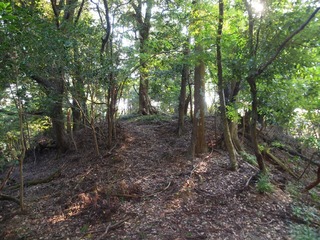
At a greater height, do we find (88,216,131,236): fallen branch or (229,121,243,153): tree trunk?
(229,121,243,153): tree trunk

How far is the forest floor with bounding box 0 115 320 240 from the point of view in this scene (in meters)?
4.85

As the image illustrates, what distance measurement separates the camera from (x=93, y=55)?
6871mm

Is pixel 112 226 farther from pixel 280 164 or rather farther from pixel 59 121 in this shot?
pixel 280 164

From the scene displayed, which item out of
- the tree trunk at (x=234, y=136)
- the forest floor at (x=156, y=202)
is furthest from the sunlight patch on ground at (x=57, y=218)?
the tree trunk at (x=234, y=136)

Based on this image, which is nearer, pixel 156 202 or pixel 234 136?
pixel 156 202

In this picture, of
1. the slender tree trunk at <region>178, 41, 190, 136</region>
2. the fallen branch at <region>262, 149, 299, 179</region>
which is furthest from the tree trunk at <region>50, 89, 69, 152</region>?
the fallen branch at <region>262, 149, 299, 179</region>

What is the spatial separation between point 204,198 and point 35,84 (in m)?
5.96

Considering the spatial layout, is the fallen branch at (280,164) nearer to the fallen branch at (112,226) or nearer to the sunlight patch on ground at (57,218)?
the fallen branch at (112,226)

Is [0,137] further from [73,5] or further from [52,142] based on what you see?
[73,5]

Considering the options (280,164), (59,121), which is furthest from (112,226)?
(280,164)

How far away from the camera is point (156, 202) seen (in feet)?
19.1

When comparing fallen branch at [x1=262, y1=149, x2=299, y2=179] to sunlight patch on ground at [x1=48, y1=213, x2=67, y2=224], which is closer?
sunlight patch on ground at [x1=48, y1=213, x2=67, y2=224]

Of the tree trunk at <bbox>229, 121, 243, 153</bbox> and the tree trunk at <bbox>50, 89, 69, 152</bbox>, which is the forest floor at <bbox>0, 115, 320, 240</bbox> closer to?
the tree trunk at <bbox>229, 121, 243, 153</bbox>

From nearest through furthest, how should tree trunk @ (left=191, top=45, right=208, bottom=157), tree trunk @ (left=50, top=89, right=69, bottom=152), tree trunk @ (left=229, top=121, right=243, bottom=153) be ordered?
1. tree trunk @ (left=191, top=45, right=208, bottom=157)
2. tree trunk @ (left=50, top=89, right=69, bottom=152)
3. tree trunk @ (left=229, top=121, right=243, bottom=153)
